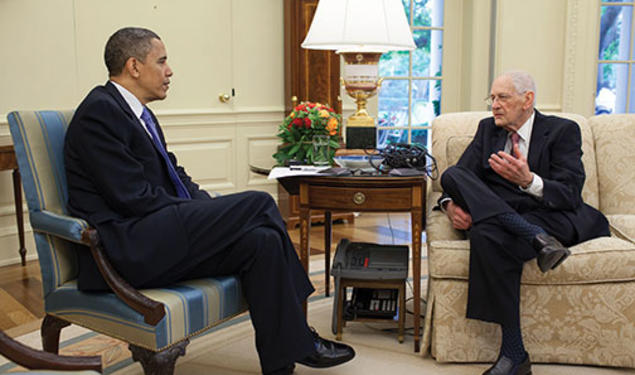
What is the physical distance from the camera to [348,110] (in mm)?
5117

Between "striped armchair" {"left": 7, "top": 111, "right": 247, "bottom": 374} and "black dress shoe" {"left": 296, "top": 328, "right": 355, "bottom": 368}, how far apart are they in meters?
0.32

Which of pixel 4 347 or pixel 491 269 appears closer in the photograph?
pixel 4 347

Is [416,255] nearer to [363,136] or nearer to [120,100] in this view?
[363,136]

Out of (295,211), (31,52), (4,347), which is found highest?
(31,52)

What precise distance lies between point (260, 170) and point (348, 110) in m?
2.22

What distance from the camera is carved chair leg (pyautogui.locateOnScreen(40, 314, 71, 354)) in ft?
7.18

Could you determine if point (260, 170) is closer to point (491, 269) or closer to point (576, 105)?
point (491, 269)

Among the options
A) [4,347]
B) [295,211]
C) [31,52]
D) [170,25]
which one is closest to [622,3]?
[295,211]

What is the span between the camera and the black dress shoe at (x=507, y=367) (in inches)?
93.9

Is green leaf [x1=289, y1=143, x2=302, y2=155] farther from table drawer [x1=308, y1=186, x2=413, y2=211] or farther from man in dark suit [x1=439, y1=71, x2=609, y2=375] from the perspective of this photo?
man in dark suit [x1=439, y1=71, x2=609, y2=375]

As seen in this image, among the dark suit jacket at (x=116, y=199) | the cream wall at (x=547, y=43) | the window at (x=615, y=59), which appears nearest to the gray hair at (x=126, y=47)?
the dark suit jacket at (x=116, y=199)

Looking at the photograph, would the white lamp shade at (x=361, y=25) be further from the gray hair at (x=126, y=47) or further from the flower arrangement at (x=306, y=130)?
the gray hair at (x=126, y=47)

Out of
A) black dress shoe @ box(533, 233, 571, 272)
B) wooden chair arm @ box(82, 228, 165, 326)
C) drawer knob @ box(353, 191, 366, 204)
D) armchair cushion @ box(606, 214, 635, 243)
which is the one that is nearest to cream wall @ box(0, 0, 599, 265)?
wooden chair arm @ box(82, 228, 165, 326)

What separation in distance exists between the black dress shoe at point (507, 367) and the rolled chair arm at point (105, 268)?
1.21m
